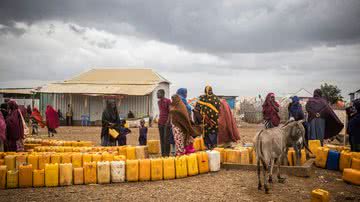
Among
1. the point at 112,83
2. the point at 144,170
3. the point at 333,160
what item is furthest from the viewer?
the point at 112,83

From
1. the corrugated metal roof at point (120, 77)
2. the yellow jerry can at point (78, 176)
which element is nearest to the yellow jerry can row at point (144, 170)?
the yellow jerry can at point (78, 176)

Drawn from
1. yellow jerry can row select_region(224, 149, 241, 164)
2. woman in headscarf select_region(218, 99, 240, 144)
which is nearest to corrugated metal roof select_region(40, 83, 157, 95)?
woman in headscarf select_region(218, 99, 240, 144)

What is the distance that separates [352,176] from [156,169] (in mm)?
3623

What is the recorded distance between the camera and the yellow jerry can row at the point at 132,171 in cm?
713

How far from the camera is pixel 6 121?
9.30 meters

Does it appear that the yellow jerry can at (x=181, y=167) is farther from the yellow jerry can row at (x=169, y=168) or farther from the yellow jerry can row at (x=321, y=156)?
the yellow jerry can row at (x=321, y=156)

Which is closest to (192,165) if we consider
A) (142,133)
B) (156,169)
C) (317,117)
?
(156,169)

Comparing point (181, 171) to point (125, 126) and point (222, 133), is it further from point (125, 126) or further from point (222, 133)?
point (125, 126)

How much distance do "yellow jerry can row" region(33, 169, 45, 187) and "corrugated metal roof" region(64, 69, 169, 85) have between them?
2188 centimetres

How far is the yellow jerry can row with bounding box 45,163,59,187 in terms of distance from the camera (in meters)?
6.77

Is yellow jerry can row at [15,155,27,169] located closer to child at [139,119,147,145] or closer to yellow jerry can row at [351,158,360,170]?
child at [139,119,147,145]

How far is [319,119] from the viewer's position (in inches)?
402

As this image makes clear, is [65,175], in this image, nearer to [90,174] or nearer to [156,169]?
[90,174]

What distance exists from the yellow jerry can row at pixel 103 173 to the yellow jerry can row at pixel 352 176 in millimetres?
4440
